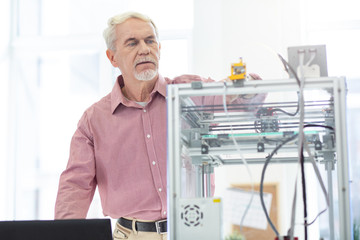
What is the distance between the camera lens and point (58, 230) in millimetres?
1179

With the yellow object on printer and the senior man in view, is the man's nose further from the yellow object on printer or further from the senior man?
the yellow object on printer

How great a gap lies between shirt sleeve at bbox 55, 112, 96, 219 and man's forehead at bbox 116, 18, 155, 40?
0.37 meters

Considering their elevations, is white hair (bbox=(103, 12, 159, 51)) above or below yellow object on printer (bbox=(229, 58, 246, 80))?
above

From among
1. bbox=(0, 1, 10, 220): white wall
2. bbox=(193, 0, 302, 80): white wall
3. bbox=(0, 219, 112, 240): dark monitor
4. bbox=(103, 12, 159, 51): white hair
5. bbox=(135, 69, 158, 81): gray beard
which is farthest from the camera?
bbox=(0, 1, 10, 220): white wall

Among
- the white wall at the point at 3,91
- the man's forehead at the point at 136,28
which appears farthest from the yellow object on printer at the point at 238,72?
the white wall at the point at 3,91

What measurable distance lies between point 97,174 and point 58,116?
7.23 feet

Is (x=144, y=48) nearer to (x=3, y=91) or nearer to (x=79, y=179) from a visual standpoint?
(x=79, y=179)

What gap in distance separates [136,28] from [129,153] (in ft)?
1.62

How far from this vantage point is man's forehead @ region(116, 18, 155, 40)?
80.7 inches

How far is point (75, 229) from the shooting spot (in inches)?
46.3

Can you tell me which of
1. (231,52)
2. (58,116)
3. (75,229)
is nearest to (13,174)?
(58,116)

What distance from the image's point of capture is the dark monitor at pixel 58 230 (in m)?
1.16

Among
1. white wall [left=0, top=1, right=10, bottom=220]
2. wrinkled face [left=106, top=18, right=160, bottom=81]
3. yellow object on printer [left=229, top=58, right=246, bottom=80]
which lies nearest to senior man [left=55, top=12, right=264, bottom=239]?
wrinkled face [left=106, top=18, right=160, bottom=81]

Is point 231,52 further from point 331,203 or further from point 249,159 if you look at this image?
point 331,203
